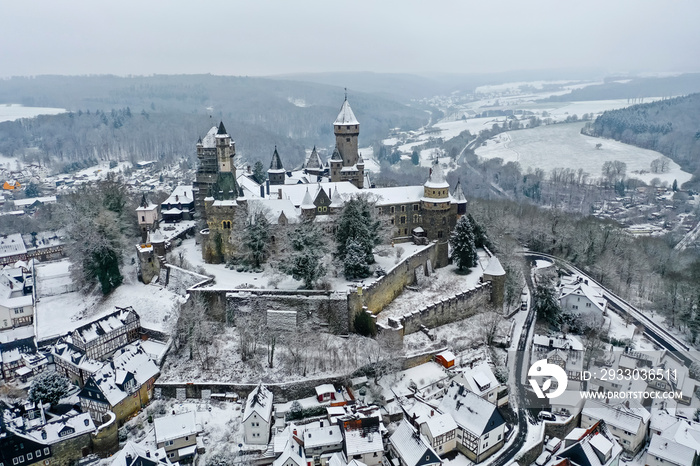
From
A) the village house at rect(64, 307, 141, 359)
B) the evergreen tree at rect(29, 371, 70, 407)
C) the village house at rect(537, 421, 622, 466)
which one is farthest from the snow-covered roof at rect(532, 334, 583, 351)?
the evergreen tree at rect(29, 371, 70, 407)

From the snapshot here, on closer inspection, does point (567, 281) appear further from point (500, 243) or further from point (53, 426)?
point (53, 426)

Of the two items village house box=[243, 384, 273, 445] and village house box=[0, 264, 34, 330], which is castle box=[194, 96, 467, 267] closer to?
village house box=[0, 264, 34, 330]

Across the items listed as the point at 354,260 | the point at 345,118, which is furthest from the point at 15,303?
the point at 345,118

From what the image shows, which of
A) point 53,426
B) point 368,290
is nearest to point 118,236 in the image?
point 53,426

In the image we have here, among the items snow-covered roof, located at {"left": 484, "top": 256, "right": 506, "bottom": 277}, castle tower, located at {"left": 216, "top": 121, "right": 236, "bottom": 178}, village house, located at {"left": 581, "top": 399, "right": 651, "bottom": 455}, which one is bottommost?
village house, located at {"left": 581, "top": 399, "right": 651, "bottom": 455}

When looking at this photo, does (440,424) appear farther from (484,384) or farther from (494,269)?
(494,269)

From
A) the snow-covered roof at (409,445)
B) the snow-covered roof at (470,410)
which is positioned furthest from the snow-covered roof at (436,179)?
the snow-covered roof at (409,445)
